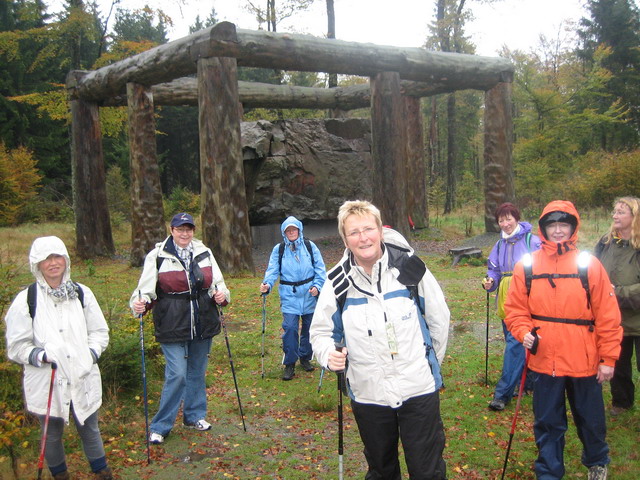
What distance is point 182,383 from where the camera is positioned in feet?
15.8

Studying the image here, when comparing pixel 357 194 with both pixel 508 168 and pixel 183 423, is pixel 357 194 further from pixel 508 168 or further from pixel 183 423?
pixel 183 423

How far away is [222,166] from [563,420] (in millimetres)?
8693

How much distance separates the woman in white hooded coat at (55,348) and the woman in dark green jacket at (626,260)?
3.94m

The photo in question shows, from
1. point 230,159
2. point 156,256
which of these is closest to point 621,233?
point 156,256

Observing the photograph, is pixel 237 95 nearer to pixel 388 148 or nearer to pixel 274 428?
pixel 388 148

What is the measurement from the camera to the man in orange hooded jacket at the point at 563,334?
3.67 metres

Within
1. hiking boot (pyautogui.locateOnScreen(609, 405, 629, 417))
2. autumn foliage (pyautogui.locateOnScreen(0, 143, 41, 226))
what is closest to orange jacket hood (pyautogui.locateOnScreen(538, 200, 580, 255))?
hiking boot (pyautogui.locateOnScreen(609, 405, 629, 417))

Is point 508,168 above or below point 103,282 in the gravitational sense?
above

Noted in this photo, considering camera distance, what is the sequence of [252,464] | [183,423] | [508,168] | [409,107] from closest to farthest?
[252,464]
[183,423]
[508,168]
[409,107]

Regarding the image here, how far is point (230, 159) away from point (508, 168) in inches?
326

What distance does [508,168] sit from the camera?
15891 millimetres

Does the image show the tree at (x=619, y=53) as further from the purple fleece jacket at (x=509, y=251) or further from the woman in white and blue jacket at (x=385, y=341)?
the woman in white and blue jacket at (x=385, y=341)

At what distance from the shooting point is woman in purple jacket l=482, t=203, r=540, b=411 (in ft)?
17.2

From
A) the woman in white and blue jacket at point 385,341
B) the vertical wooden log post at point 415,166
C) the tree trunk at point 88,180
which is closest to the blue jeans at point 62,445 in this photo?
the woman in white and blue jacket at point 385,341
